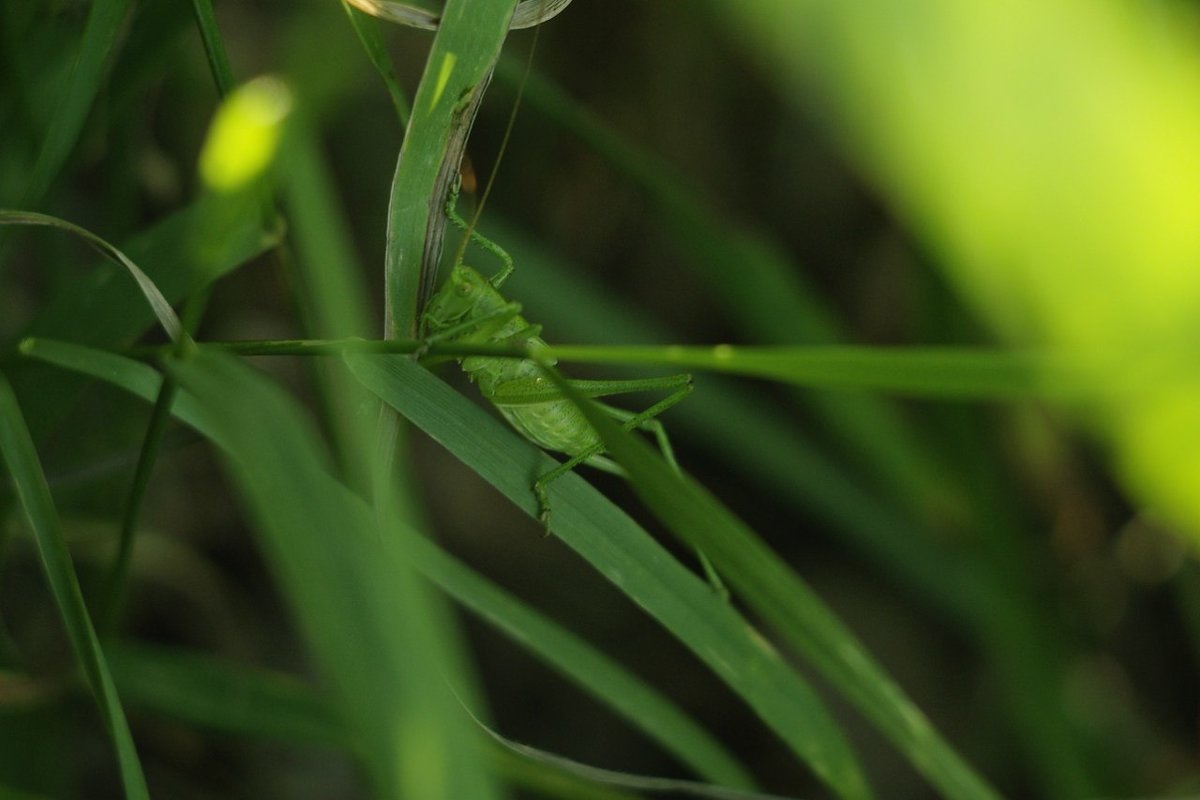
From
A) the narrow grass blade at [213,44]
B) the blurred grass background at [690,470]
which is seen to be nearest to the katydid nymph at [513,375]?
the narrow grass blade at [213,44]

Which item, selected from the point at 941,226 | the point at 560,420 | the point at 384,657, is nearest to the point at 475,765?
the point at 384,657

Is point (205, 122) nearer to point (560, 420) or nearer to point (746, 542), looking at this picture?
point (560, 420)

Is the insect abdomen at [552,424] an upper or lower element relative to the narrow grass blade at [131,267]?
lower

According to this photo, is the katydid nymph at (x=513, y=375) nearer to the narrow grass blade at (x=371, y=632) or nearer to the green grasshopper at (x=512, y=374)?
the green grasshopper at (x=512, y=374)

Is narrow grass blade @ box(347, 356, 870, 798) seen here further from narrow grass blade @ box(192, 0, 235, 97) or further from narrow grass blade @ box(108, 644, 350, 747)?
narrow grass blade @ box(108, 644, 350, 747)

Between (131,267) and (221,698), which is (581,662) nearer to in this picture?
(221,698)
